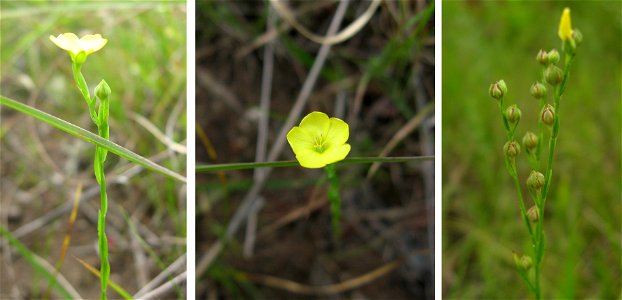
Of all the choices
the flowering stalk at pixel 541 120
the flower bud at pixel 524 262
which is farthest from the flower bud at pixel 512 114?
the flower bud at pixel 524 262

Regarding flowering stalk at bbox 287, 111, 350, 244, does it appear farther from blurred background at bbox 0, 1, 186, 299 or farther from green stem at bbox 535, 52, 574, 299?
blurred background at bbox 0, 1, 186, 299

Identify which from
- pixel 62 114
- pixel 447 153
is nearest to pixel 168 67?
pixel 62 114

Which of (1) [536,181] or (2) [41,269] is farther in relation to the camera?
(2) [41,269]

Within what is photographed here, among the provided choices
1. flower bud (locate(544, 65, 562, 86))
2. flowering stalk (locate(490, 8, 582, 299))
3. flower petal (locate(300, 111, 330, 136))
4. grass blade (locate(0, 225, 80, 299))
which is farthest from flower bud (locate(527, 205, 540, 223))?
grass blade (locate(0, 225, 80, 299))

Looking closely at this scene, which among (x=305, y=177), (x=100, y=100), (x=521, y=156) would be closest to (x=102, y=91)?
(x=100, y=100)

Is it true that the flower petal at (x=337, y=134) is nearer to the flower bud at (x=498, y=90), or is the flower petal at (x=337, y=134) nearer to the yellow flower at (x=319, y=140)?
the yellow flower at (x=319, y=140)

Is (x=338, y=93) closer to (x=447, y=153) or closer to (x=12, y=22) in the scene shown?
(x=447, y=153)

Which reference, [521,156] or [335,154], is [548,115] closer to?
[335,154]
